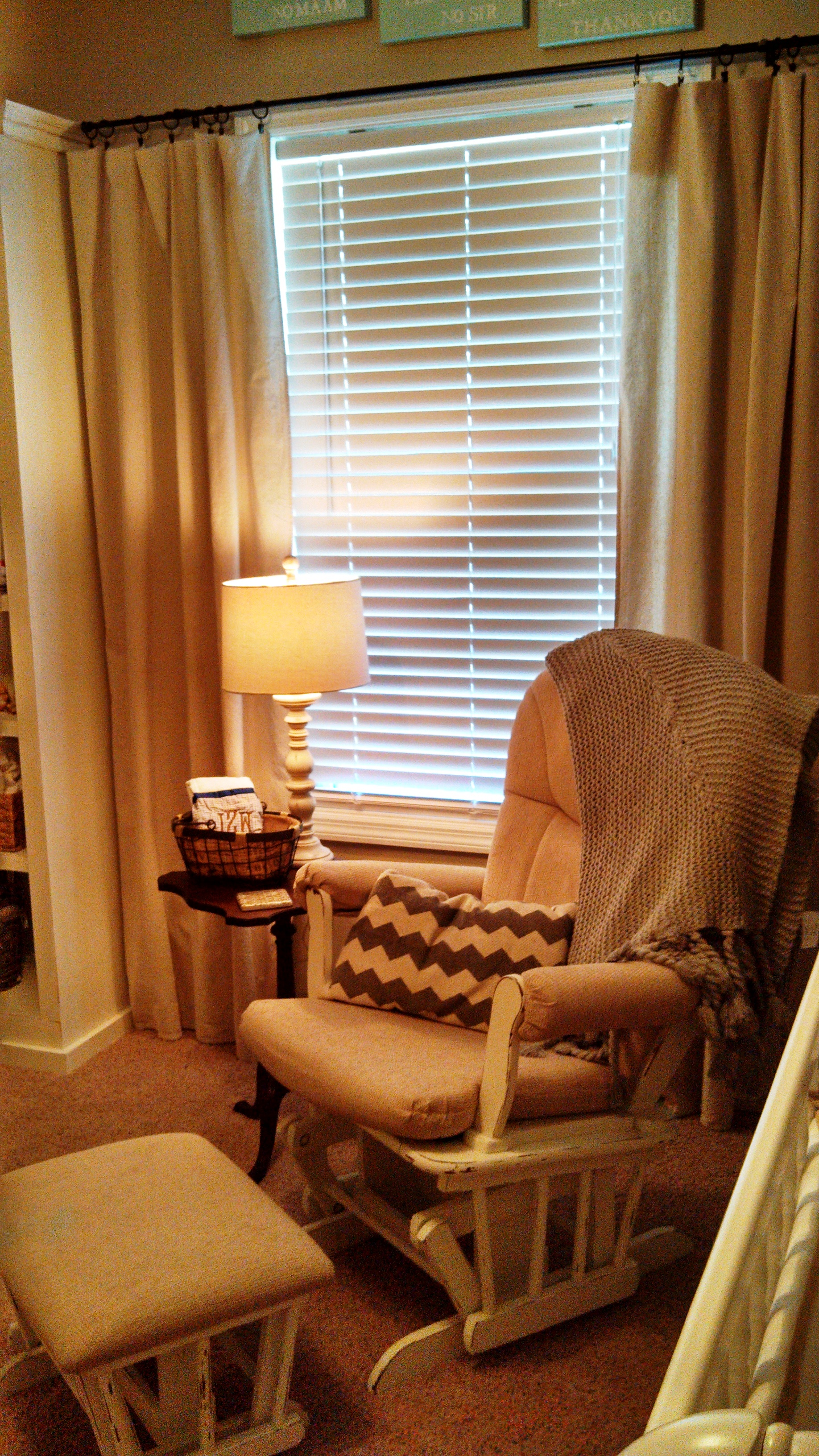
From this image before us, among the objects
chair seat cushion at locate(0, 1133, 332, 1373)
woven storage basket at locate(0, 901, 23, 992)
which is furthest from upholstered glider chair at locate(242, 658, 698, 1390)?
woven storage basket at locate(0, 901, 23, 992)

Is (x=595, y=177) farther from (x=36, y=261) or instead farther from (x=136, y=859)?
(x=136, y=859)

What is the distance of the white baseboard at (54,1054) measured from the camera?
2941 mm

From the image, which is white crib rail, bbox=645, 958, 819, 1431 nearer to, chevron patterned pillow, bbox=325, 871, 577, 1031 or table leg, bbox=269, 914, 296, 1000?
chevron patterned pillow, bbox=325, 871, 577, 1031

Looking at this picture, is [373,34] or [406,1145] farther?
[373,34]

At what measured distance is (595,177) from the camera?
2.63 m

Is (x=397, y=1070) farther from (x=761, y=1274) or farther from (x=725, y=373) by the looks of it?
(x=725, y=373)

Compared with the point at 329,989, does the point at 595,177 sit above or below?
above

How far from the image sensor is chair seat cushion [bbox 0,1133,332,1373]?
60.0 inches

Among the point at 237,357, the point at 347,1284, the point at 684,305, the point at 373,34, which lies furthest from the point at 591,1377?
the point at 373,34

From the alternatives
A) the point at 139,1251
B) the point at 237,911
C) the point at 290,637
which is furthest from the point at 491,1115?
the point at 290,637

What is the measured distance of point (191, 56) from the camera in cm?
284

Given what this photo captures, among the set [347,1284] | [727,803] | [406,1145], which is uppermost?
[727,803]

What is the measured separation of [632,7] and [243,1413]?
8.75 ft

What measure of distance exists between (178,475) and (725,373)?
1.26 metres
